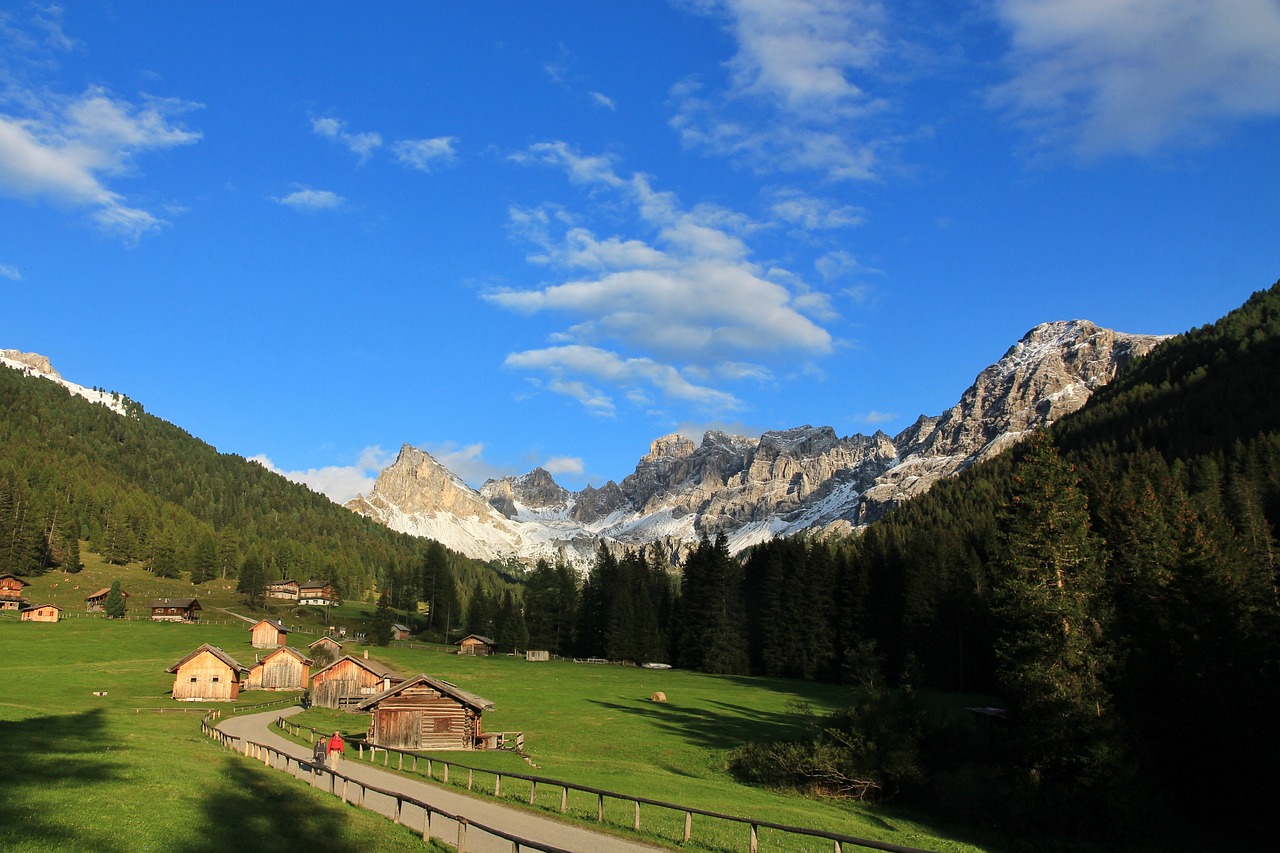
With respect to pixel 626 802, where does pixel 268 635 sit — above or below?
below

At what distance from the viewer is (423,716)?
5134 centimetres

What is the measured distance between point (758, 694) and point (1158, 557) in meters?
44.9

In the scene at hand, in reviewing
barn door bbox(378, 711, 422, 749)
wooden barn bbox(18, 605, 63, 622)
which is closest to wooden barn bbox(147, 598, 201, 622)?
wooden barn bbox(18, 605, 63, 622)

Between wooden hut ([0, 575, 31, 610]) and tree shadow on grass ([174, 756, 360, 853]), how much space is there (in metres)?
132

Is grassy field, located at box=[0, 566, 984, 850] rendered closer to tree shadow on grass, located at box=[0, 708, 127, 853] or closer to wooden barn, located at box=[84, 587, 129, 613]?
tree shadow on grass, located at box=[0, 708, 127, 853]

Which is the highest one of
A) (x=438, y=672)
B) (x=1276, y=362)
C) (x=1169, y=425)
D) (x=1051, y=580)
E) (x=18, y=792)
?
(x=1276, y=362)

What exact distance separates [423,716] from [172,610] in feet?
347

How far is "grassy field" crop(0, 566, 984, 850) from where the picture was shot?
20.0 metres

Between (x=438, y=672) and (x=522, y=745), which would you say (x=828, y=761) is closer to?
(x=522, y=745)

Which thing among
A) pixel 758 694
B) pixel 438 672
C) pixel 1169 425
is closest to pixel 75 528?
pixel 438 672

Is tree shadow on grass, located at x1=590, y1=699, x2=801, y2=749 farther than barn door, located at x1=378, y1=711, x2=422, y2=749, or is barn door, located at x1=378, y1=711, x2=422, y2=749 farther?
tree shadow on grass, located at x1=590, y1=699, x2=801, y2=749

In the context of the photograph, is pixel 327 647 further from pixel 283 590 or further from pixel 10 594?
pixel 283 590

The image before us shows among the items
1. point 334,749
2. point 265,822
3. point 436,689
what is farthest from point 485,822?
point 436,689

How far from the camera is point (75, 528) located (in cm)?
17388
